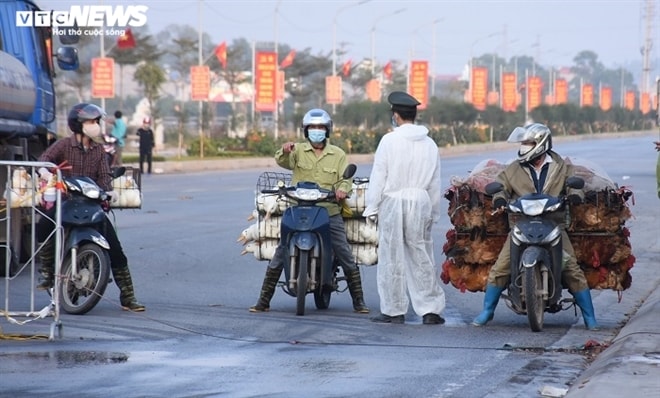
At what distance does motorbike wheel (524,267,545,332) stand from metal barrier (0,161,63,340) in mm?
3320

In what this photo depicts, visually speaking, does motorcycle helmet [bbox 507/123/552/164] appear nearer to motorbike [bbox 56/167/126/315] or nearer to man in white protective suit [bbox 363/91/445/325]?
man in white protective suit [bbox 363/91/445/325]

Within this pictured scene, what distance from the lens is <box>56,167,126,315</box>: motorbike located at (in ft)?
37.7

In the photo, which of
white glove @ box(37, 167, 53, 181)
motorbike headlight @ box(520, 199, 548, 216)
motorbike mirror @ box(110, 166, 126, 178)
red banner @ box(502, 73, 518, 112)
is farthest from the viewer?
red banner @ box(502, 73, 518, 112)

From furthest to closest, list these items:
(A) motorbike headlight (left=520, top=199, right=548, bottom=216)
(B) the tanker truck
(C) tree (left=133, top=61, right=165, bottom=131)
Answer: (C) tree (left=133, top=61, right=165, bottom=131) → (B) the tanker truck → (A) motorbike headlight (left=520, top=199, right=548, bottom=216)

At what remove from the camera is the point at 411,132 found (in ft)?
37.5

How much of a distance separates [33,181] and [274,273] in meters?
2.22

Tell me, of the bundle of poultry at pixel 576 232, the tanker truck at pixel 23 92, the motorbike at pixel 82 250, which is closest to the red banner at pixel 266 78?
the tanker truck at pixel 23 92

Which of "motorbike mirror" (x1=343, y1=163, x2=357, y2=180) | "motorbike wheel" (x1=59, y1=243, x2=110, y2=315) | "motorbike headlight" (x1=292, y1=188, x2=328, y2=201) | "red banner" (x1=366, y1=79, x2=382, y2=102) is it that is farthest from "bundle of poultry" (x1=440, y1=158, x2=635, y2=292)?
"red banner" (x1=366, y1=79, x2=382, y2=102)

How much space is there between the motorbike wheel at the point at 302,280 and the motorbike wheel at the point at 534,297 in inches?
72.2

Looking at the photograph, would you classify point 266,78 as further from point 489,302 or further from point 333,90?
point 489,302

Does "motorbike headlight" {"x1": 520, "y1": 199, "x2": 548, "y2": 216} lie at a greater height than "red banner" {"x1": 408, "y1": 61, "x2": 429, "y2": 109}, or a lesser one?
lesser

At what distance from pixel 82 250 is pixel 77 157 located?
32.7 inches

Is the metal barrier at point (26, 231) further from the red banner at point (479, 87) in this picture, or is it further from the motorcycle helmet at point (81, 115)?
the red banner at point (479, 87)

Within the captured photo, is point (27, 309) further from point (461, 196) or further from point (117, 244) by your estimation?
point (461, 196)
